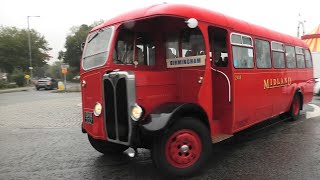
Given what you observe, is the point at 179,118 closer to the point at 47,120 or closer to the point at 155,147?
the point at 155,147

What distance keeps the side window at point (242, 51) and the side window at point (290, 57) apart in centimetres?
277

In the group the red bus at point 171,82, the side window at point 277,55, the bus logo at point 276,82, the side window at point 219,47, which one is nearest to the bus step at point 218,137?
the red bus at point 171,82

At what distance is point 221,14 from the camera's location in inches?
253

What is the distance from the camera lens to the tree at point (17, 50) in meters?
54.7

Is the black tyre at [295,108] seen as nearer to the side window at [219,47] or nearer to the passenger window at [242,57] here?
the passenger window at [242,57]

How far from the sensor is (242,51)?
22.9 ft

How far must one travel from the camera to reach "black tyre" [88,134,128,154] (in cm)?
665

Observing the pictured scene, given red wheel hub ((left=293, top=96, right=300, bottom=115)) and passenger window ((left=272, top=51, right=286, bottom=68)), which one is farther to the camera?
red wheel hub ((left=293, top=96, right=300, bottom=115))

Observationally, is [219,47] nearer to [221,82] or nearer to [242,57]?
[242,57]

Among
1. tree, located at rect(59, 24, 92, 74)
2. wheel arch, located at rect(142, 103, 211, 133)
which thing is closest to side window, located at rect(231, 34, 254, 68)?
wheel arch, located at rect(142, 103, 211, 133)

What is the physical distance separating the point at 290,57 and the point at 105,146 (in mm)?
6087

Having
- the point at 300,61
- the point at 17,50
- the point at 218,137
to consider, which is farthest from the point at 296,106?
the point at 17,50

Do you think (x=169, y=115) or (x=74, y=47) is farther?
(x=74, y=47)

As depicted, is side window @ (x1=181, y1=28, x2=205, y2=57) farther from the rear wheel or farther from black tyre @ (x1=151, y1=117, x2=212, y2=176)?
the rear wheel
